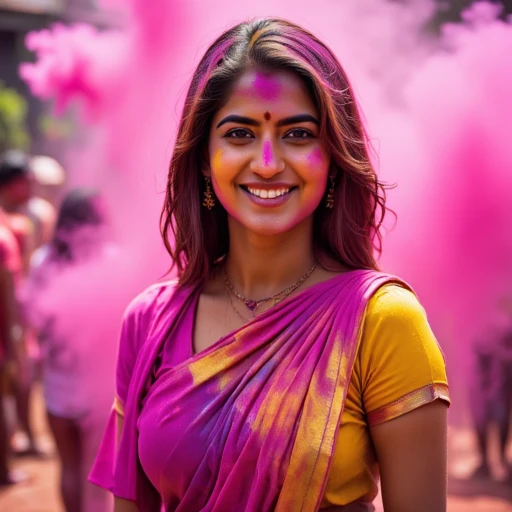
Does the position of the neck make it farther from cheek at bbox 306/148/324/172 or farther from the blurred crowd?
the blurred crowd

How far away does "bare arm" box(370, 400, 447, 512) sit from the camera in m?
1.54

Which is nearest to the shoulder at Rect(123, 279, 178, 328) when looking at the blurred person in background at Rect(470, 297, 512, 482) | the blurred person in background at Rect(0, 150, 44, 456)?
the blurred person in background at Rect(470, 297, 512, 482)

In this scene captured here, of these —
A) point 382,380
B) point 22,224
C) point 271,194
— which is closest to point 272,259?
point 271,194

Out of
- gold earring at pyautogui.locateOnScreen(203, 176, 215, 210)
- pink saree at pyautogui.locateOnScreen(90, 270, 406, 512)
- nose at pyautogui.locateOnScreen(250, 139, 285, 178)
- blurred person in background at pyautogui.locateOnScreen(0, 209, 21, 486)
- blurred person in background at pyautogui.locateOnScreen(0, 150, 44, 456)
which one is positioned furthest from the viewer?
blurred person in background at pyautogui.locateOnScreen(0, 150, 44, 456)

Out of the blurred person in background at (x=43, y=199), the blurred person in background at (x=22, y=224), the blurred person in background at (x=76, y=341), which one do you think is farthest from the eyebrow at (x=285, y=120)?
the blurred person in background at (x=43, y=199)

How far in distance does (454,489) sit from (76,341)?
2.02 metres

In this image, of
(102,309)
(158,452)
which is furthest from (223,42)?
(102,309)

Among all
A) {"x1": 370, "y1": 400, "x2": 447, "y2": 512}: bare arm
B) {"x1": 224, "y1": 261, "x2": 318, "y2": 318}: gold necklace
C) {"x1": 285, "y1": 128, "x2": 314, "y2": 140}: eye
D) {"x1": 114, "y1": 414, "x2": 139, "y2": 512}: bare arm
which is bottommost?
{"x1": 114, "y1": 414, "x2": 139, "y2": 512}: bare arm

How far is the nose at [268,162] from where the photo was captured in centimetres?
165

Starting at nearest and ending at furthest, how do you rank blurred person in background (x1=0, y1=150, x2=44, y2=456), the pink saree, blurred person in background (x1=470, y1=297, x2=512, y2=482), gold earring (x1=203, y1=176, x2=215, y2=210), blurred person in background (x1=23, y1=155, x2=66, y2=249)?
the pink saree → gold earring (x1=203, y1=176, x2=215, y2=210) → blurred person in background (x1=470, y1=297, x2=512, y2=482) → blurred person in background (x1=0, y1=150, x2=44, y2=456) → blurred person in background (x1=23, y1=155, x2=66, y2=249)

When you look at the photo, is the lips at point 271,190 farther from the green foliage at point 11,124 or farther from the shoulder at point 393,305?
the green foliage at point 11,124

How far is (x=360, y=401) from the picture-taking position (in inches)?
62.4

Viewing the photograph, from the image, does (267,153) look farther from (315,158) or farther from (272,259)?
(272,259)

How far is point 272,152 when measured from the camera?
5.45ft
